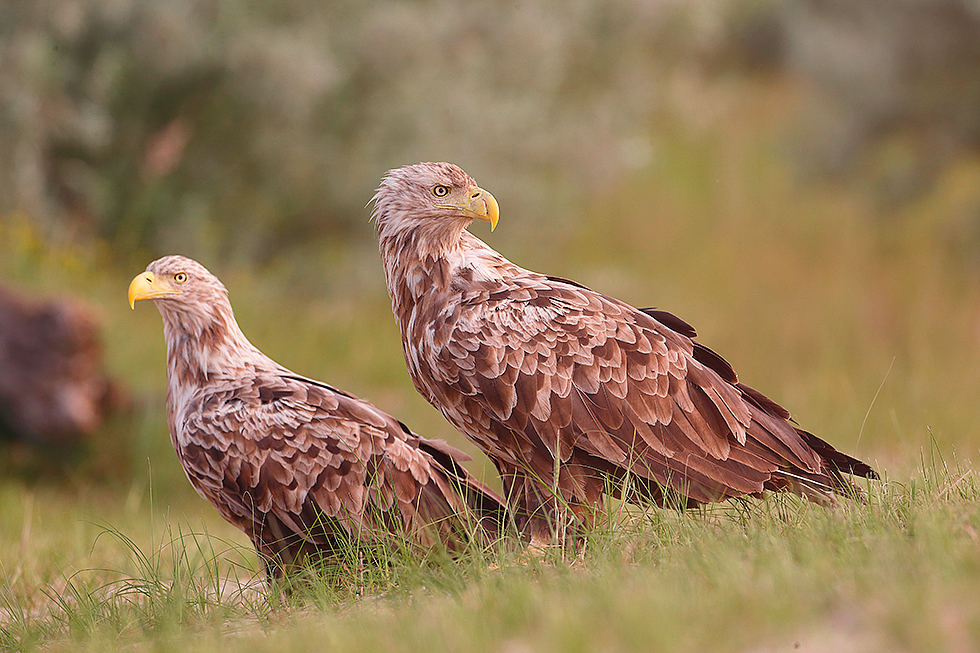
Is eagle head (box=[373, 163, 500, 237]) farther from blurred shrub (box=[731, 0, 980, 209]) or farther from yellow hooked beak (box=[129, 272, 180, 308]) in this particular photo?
blurred shrub (box=[731, 0, 980, 209])

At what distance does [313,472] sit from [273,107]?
8478 millimetres

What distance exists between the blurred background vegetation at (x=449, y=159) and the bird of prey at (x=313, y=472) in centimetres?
475

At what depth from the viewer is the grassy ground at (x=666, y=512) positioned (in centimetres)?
287

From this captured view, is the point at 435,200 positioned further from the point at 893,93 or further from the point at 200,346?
the point at 893,93

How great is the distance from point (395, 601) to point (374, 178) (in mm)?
10052

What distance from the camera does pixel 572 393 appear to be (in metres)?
4.23

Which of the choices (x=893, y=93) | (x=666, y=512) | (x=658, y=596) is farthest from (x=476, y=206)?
(x=893, y=93)

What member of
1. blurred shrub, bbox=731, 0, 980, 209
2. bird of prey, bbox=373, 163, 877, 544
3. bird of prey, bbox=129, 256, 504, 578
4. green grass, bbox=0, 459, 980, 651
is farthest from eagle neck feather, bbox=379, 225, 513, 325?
blurred shrub, bbox=731, 0, 980, 209

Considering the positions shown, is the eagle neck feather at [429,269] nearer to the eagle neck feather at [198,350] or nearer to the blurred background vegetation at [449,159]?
the eagle neck feather at [198,350]

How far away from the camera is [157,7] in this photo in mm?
11203

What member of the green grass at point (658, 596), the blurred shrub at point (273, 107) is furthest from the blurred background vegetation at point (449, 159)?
the green grass at point (658, 596)

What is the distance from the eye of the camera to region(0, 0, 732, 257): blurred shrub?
11062 mm

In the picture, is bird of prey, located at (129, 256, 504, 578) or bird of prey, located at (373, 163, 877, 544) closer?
bird of prey, located at (373, 163, 877, 544)

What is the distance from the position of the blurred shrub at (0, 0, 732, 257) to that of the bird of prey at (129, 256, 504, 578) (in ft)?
23.6
